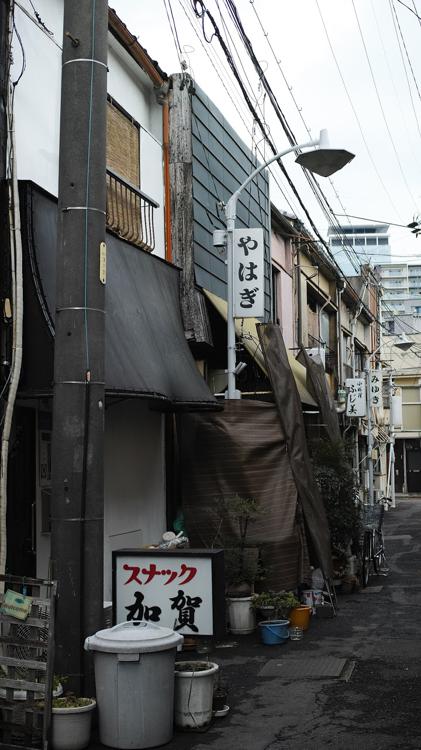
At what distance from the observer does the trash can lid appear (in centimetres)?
606

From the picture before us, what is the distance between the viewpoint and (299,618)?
11086 millimetres

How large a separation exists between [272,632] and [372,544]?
22.7 feet

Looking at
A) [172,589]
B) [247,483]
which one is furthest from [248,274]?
[172,589]

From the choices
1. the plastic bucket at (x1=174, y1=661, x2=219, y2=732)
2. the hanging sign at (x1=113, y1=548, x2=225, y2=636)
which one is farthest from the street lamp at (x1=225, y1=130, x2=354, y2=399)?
the plastic bucket at (x1=174, y1=661, x2=219, y2=732)

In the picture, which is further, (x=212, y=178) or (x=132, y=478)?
(x=212, y=178)

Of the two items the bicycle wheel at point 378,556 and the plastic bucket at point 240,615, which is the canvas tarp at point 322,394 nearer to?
the bicycle wheel at point 378,556

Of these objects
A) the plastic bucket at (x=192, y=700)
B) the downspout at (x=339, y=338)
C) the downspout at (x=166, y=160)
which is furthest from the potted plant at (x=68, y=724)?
the downspout at (x=339, y=338)

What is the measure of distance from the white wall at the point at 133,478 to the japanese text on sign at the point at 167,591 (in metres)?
2.36

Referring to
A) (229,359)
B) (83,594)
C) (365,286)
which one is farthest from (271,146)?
(365,286)

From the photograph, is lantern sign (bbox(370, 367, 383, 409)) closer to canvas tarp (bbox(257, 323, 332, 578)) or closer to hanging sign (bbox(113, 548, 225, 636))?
canvas tarp (bbox(257, 323, 332, 578))

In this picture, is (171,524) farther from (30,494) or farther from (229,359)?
(30,494)

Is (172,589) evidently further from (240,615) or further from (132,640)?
(240,615)

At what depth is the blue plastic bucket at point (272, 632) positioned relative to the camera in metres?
10.2

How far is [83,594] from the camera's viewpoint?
250 inches
